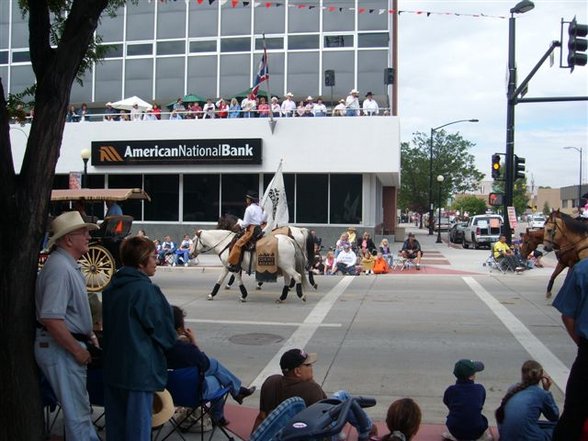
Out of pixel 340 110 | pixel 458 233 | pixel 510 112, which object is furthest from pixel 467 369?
pixel 458 233

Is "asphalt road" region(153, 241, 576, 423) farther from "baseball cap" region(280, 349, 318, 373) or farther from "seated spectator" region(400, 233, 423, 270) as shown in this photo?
"seated spectator" region(400, 233, 423, 270)

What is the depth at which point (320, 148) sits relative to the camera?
26531 mm

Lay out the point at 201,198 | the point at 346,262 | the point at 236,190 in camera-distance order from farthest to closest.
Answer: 1. the point at 201,198
2. the point at 236,190
3. the point at 346,262

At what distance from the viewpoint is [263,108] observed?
27.2m

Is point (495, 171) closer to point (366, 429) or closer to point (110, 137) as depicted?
point (110, 137)

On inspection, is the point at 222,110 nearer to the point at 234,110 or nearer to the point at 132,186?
the point at 234,110

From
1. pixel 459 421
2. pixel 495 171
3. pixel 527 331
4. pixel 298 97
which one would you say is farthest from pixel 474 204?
pixel 459 421

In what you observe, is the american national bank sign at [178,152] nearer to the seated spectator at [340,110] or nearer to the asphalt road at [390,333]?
the seated spectator at [340,110]

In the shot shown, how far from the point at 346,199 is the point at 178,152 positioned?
809cm

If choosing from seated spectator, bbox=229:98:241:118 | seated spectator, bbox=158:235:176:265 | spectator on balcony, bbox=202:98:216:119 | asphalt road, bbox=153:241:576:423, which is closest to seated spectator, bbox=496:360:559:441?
asphalt road, bbox=153:241:576:423

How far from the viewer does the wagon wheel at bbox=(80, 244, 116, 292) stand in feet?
46.4

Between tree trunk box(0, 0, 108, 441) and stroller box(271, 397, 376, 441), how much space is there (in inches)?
70.2

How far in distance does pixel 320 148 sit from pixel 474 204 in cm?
5576

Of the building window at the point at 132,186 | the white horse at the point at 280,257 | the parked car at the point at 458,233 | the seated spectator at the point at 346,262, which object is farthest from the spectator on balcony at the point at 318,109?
the parked car at the point at 458,233
